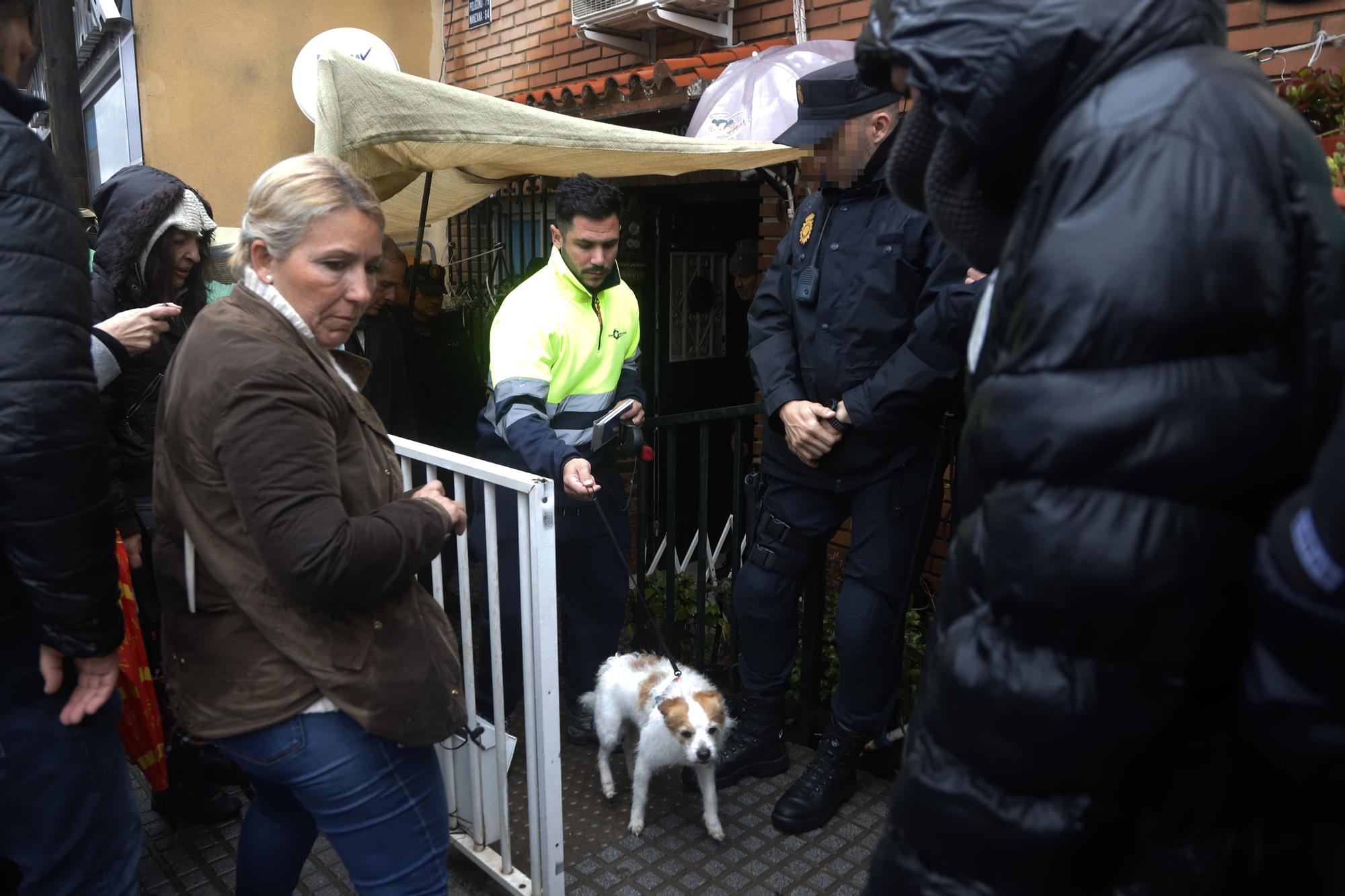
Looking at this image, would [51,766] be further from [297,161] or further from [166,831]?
[166,831]

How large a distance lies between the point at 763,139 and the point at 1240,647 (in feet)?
11.6

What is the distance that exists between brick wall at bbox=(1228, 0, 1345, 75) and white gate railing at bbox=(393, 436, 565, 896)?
288 centimetres

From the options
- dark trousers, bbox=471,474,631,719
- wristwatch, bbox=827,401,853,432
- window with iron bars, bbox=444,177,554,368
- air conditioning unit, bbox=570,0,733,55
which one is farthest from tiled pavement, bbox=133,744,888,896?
air conditioning unit, bbox=570,0,733,55

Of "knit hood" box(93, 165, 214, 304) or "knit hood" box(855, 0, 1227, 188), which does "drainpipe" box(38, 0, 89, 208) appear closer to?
"knit hood" box(93, 165, 214, 304)

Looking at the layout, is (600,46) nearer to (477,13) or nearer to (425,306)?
(477,13)

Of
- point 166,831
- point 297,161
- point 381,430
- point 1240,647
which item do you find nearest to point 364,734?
point 381,430

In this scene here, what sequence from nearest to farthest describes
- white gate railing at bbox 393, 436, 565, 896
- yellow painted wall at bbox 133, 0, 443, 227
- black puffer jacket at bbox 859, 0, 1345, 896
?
black puffer jacket at bbox 859, 0, 1345, 896
white gate railing at bbox 393, 436, 565, 896
yellow painted wall at bbox 133, 0, 443, 227

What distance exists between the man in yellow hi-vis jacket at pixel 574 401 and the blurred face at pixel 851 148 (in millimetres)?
939

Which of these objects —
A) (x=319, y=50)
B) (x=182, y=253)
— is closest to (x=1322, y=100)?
(x=182, y=253)

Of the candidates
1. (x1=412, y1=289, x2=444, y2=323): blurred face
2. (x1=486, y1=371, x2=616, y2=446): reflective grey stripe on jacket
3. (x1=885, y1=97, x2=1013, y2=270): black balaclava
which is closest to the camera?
(x1=885, y1=97, x2=1013, y2=270): black balaclava

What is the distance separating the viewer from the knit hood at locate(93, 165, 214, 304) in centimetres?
298

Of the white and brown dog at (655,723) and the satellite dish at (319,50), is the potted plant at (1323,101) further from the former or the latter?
the satellite dish at (319,50)

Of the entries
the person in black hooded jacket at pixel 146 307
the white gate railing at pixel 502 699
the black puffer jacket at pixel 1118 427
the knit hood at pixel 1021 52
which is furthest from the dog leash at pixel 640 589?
the knit hood at pixel 1021 52

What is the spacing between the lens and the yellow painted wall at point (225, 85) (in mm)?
6633
